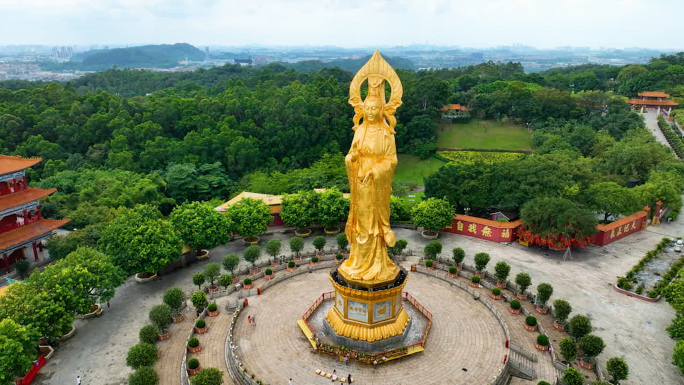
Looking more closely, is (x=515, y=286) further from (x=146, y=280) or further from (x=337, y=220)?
(x=146, y=280)

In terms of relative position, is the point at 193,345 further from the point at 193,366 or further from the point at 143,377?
the point at 143,377

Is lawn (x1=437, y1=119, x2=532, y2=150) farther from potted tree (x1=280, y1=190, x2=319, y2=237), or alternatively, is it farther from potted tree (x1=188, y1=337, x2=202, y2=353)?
potted tree (x1=188, y1=337, x2=202, y2=353)

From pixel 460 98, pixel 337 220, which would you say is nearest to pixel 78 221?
pixel 337 220

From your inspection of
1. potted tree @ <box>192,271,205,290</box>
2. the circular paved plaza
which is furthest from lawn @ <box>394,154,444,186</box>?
potted tree @ <box>192,271,205,290</box>

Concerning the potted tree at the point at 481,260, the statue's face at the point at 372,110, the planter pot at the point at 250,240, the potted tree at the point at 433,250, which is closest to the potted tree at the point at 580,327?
the potted tree at the point at 481,260

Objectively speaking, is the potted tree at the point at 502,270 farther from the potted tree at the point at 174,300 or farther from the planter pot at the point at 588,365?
the potted tree at the point at 174,300

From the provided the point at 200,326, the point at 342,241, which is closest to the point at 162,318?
the point at 200,326

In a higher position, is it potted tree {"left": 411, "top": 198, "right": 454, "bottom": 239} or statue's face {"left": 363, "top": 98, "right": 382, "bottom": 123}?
statue's face {"left": 363, "top": 98, "right": 382, "bottom": 123}
